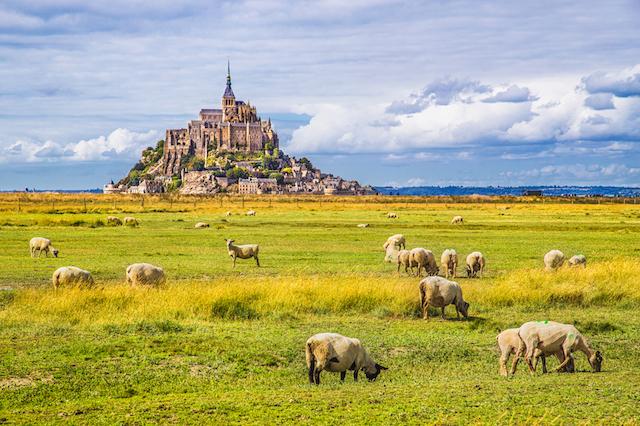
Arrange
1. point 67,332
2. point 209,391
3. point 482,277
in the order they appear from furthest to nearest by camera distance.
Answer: point 482,277
point 67,332
point 209,391

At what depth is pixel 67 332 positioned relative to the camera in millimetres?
16766

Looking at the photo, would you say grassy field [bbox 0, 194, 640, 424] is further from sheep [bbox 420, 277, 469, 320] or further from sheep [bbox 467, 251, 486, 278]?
sheep [bbox 467, 251, 486, 278]

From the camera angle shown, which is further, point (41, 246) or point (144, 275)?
point (41, 246)

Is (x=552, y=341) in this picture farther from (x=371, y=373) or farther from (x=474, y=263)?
(x=474, y=263)

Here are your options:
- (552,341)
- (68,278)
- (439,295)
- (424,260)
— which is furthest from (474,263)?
(552,341)

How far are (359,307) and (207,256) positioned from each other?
53.8 ft

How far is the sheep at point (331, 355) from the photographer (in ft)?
40.7

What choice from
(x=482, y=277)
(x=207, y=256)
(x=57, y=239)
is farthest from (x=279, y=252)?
(x=57, y=239)

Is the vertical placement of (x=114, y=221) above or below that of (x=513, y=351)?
above

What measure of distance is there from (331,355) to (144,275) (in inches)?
445

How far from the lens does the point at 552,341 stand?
13250 mm

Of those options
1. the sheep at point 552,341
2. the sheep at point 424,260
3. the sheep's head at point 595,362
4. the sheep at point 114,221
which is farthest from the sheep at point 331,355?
the sheep at point 114,221

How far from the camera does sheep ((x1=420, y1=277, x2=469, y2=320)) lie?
747 inches

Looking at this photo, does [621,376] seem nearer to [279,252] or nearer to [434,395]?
[434,395]
